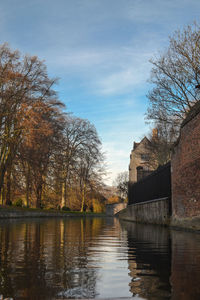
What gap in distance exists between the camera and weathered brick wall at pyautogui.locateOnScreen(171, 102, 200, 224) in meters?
10.9

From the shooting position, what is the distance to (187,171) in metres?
11.9

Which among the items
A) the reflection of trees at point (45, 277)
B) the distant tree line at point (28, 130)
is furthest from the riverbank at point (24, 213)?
the reflection of trees at point (45, 277)

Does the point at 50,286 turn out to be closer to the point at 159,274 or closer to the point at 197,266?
the point at 159,274

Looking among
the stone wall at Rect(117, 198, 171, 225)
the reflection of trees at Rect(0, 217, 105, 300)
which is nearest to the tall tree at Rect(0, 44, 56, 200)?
the stone wall at Rect(117, 198, 171, 225)

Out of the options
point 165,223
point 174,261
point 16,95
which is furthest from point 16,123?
point 174,261

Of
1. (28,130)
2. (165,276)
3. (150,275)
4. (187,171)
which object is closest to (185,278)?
(165,276)

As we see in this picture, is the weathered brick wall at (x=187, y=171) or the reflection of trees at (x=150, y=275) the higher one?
the weathered brick wall at (x=187, y=171)

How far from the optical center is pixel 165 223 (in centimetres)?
1449

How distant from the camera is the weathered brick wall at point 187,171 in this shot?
1093 cm

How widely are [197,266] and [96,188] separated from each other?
151 feet

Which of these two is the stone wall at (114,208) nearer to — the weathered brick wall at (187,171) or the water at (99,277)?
the weathered brick wall at (187,171)

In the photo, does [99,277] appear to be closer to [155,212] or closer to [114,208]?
[155,212]

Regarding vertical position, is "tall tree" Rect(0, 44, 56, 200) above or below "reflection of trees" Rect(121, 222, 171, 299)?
above

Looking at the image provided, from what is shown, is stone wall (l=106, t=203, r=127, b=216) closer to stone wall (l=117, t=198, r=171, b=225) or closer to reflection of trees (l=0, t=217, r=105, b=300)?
stone wall (l=117, t=198, r=171, b=225)
